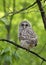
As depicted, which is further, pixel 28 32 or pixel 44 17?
pixel 28 32

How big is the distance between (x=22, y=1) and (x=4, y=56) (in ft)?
25.4

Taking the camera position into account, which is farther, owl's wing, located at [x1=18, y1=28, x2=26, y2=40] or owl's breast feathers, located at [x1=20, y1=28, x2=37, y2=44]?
owl's wing, located at [x1=18, y1=28, x2=26, y2=40]

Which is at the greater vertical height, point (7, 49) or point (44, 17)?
point (44, 17)

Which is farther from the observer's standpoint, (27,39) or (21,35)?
(21,35)

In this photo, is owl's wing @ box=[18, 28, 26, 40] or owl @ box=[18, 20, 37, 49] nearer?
owl @ box=[18, 20, 37, 49]

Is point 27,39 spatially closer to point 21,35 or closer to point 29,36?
point 29,36

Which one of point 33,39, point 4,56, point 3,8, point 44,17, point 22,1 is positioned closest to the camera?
point 4,56

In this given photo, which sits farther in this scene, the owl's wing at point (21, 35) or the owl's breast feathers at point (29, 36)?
the owl's wing at point (21, 35)

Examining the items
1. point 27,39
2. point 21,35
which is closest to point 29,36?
point 27,39

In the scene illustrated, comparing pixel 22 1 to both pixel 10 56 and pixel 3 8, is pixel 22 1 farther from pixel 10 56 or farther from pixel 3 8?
pixel 10 56

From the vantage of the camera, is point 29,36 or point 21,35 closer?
point 29,36

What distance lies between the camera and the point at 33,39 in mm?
7301

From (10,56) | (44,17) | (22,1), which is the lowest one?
(10,56)

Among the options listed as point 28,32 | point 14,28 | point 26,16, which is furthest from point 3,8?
point 28,32
